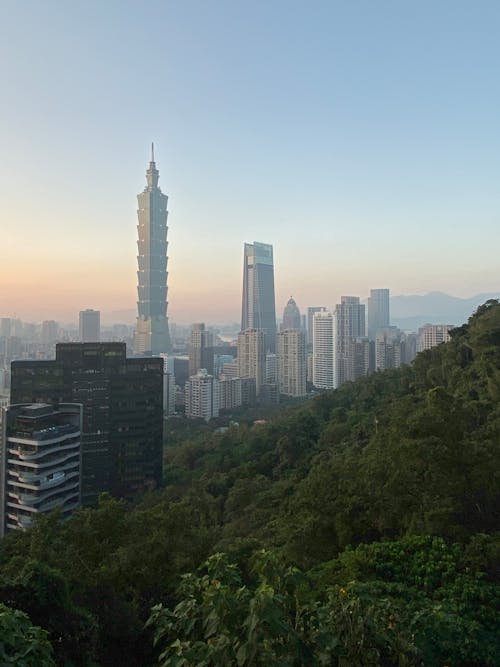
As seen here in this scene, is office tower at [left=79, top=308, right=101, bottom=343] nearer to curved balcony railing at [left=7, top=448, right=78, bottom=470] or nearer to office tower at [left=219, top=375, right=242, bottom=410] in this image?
office tower at [left=219, top=375, right=242, bottom=410]

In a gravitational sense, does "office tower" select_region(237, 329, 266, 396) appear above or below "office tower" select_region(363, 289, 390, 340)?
below

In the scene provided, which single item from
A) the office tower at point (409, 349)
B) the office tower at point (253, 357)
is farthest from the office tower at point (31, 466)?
the office tower at point (409, 349)

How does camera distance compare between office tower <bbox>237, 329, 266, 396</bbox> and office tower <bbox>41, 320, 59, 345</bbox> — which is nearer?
office tower <bbox>237, 329, 266, 396</bbox>

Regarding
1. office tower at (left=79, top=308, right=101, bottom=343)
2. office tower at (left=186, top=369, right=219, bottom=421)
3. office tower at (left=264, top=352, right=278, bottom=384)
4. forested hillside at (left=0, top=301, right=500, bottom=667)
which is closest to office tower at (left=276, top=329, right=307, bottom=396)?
office tower at (left=264, top=352, right=278, bottom=384)

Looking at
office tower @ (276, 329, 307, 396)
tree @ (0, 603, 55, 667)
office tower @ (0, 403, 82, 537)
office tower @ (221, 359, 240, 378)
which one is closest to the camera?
tree @ (0, 603, 55, 667)

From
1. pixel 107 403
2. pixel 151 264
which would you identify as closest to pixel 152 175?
pixel 151 264

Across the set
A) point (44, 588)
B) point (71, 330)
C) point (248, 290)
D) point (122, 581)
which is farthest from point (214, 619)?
point (248, 290)
